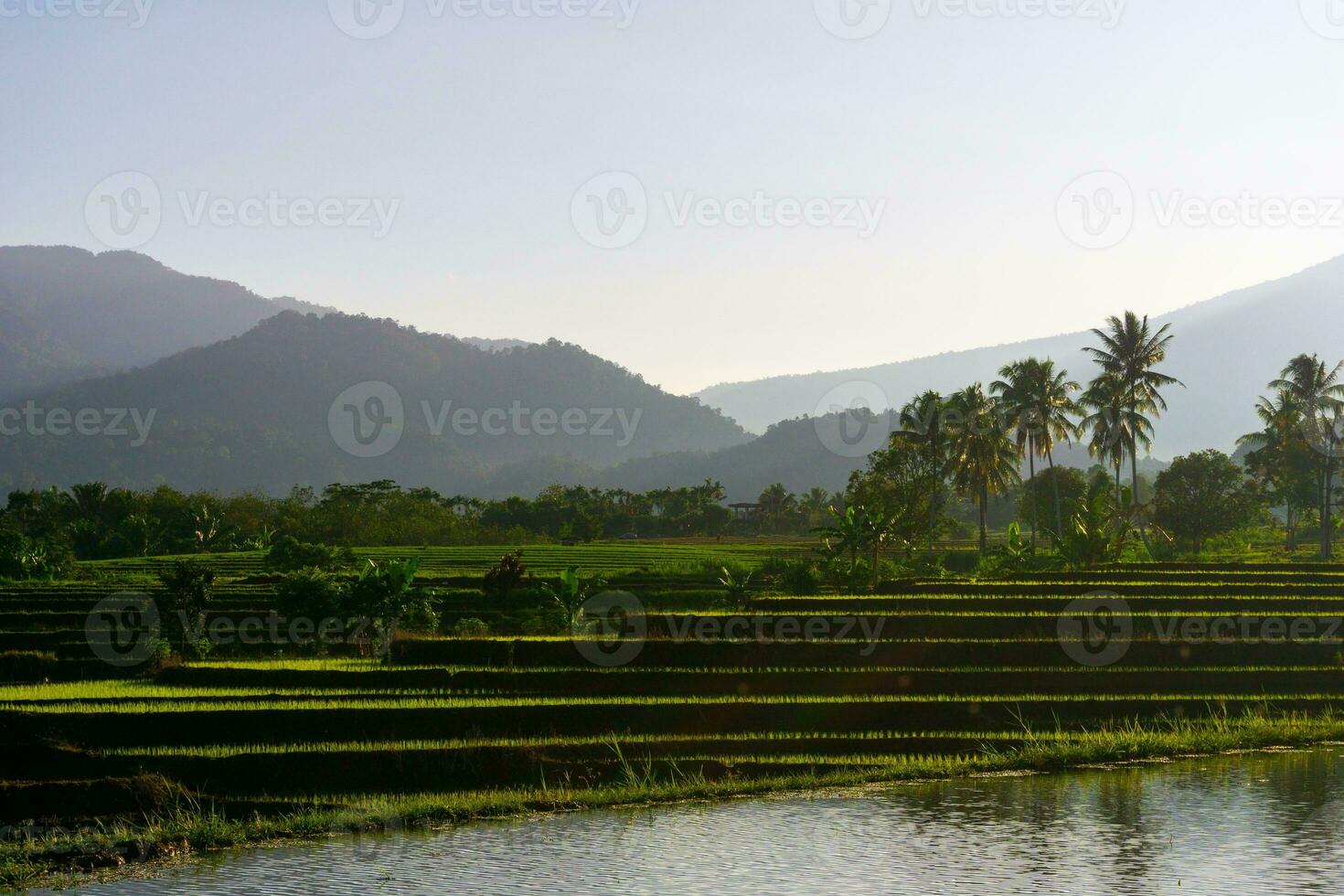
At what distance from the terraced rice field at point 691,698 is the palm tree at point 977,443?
31.5 metres

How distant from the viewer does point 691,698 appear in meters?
24.6

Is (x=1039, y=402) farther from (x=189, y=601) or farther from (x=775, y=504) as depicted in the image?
(x=775, y=504)

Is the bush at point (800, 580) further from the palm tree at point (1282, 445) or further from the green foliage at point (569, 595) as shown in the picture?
the palm tree at point (1282, 445)

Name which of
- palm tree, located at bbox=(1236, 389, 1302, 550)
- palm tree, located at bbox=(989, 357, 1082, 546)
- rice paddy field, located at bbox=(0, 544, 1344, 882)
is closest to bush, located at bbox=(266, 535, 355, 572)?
rice paddy field, located at bbox=(0, 544, 1344, 882)

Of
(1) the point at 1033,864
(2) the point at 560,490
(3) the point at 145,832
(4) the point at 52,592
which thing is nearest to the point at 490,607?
(4) the point at 52,592

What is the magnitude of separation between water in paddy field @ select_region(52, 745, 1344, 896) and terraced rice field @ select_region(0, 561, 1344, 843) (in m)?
2.58

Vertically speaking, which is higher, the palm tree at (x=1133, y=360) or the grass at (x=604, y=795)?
the palm tree at (x=1133, y=360)

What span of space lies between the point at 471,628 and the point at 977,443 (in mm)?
39303

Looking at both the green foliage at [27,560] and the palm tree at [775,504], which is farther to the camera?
the palm tree at [775,504]

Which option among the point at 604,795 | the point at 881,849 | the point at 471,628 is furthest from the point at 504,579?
the point at 881,849

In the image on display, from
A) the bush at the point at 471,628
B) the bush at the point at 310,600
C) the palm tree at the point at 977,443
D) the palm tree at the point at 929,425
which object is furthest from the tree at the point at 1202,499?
the bush at the point at 310,600

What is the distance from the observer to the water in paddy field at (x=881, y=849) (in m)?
13.2

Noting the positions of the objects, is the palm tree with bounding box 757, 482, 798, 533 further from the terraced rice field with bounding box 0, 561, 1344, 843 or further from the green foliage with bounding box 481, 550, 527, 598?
the terraced rice field with bounding box 0, 561, 1344, 843

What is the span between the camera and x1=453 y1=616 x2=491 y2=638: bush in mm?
36831
